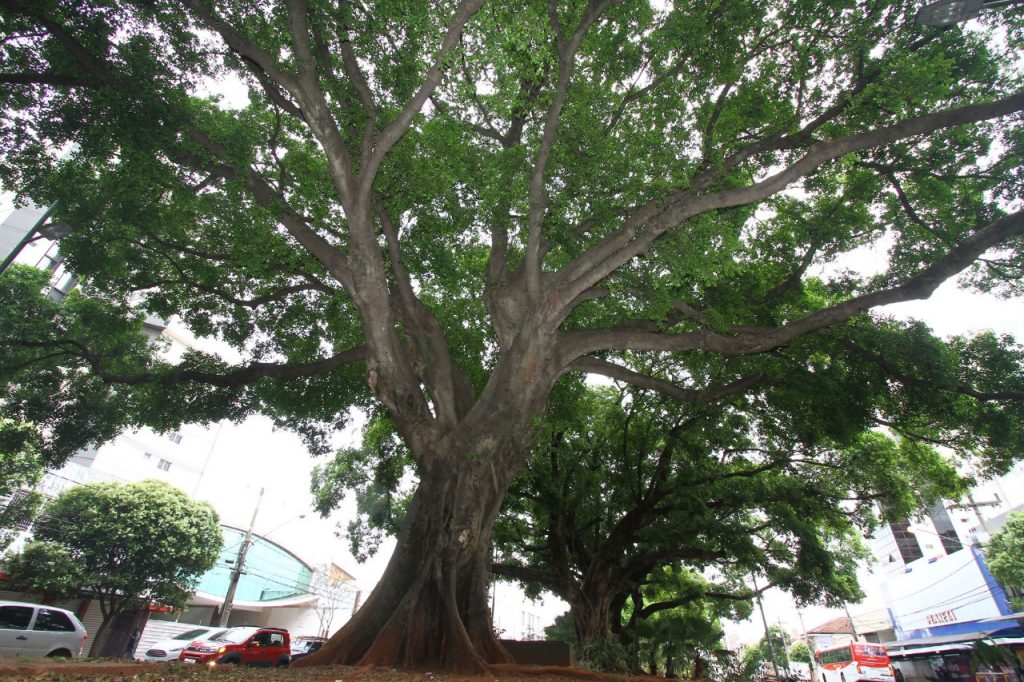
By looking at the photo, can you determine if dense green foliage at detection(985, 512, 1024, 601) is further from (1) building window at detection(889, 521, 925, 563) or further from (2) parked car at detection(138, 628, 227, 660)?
(2) parked car at detection(138, 628, 227, 660)

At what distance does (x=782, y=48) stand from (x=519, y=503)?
12321 mm

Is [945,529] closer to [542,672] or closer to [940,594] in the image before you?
[940,594]

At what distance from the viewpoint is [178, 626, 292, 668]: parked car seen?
38.9 feet

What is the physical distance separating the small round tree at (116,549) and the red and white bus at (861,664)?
1062 inches

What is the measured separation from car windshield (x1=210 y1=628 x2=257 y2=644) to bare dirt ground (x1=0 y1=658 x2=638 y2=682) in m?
9.33

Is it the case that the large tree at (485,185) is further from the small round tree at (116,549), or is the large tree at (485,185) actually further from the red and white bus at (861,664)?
the red and white bus at (861,664)

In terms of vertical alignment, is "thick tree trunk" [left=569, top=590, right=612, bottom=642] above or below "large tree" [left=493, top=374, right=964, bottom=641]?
below

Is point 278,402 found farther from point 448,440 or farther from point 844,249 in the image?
point 844,249

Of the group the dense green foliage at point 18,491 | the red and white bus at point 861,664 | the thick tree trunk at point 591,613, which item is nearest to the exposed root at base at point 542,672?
the thick tree trunk at point 591,613

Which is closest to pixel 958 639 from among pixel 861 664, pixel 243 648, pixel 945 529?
pixel 945 529

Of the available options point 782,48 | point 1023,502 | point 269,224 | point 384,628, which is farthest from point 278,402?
point 1023,502

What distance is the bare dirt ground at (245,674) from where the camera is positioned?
365cm

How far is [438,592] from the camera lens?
5.83 m

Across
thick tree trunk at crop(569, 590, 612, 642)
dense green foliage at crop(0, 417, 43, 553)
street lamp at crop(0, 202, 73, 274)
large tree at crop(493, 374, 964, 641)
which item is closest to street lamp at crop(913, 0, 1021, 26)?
large tree at crop(493, 374, 964, 641)
